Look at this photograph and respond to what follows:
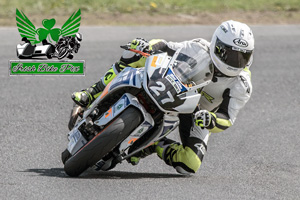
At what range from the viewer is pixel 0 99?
32.6 ft

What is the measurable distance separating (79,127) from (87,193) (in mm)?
1016

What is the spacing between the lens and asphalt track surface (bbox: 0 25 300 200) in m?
6.25

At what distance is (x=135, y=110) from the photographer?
6445mm

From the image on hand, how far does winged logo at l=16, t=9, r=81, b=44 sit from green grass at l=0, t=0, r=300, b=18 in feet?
2.30

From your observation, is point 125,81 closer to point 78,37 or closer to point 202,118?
point 202,118

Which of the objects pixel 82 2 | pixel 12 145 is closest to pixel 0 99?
pixel 12 145

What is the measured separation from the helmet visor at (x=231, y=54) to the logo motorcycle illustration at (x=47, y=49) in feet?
17.3

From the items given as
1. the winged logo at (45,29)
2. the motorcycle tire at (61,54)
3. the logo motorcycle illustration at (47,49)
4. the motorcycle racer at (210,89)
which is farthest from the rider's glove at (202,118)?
the winged logo at (45,29)

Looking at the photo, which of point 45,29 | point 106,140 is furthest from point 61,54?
point 106,140

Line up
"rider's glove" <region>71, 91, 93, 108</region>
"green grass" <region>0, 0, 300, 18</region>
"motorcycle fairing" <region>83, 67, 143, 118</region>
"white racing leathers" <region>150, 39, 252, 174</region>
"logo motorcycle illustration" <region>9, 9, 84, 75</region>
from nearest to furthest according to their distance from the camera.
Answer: "motorcycle fairing" <region>83, 67, 143, 118</region> → "white racing leathers" <region>150, 39, 252, 174</region> → "rider's glove" <region>71, 91, 93, 108</region> → "logo motorcycle illustration" <region>9, 9, 84, 75</region> → "green grass" <region>0, 0, 300, 18</region>

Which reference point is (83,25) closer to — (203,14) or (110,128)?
(203,14)

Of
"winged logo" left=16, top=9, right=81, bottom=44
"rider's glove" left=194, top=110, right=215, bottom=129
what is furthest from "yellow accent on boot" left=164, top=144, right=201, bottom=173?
"winged logo" left=16, top=9, right=81, bottom=44

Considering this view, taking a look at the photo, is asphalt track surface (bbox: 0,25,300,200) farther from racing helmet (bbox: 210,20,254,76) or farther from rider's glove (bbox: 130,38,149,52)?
rider's glove (bbox: 130,38,149,52)

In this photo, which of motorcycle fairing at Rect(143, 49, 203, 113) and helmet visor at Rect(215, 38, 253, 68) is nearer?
motorcycle fairing at Rect(143, 49, 203, 113)
